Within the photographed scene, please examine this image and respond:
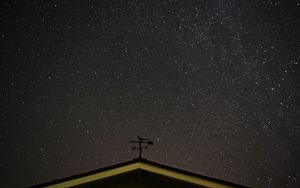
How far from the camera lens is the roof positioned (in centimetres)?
596

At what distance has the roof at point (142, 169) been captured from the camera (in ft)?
19.6

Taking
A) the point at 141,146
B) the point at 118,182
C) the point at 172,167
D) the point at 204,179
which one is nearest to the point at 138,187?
the point at 118,182

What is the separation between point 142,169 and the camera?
22.3 ft

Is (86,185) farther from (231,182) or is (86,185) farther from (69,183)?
(231,182)

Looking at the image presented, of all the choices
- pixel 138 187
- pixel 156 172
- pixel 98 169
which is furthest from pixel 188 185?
pixel 98 169

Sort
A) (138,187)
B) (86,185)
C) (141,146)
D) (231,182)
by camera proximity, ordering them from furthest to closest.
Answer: (141,146) < (138,187) < (86,185) < (231,182)

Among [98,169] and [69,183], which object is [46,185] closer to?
[69,183]

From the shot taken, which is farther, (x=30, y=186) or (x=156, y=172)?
(x=156, y=172)

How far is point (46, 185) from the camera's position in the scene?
5.81m

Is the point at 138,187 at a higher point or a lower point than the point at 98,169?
lower

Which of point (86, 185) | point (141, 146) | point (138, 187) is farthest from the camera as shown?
point (141, 146)

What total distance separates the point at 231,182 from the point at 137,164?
2225 mm

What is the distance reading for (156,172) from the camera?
662cm

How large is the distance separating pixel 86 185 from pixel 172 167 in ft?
6.48
